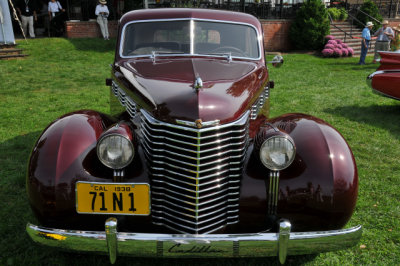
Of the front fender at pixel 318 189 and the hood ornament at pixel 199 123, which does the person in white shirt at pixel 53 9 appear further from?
the front fender at pixel 318 189

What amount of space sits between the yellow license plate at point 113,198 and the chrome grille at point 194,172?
0.14 m

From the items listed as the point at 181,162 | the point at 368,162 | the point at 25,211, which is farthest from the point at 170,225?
the point at 368,162

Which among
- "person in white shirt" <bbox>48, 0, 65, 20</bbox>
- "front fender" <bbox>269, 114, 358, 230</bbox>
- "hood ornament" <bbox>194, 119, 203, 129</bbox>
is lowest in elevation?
"front fender" <bbox>269, 114, 358, 230</bbox>

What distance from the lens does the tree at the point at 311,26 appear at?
16578 millimetres

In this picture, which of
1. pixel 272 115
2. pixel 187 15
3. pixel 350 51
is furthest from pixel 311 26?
pixel 187 15

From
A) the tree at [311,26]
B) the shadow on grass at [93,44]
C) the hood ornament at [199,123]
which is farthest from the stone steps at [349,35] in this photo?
the hood ornament at [199,123]

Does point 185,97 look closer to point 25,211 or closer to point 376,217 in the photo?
point 25,211

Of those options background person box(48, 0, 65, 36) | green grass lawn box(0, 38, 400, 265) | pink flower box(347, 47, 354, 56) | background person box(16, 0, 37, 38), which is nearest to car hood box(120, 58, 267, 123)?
green grass lawn box(0, 38, 400, 265)

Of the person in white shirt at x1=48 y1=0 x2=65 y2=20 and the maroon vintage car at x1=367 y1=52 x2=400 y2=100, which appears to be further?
the person in white shirt at x1=48 y1=0 x2=65 y2=20

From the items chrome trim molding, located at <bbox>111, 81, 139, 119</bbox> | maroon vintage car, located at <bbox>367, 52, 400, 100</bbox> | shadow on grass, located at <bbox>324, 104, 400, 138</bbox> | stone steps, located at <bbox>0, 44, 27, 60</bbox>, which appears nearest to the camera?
chrome trim molding, located at <bbox>111, 81, 139, 119</bbox>

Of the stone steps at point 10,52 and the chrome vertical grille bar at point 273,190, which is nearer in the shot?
the chrome vertical grille bar at point 273,190

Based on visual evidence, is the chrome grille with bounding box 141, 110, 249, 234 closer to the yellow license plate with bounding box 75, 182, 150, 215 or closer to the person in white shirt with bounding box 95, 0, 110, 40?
the yellow license plate with bounding box 75, 182, 150, 215

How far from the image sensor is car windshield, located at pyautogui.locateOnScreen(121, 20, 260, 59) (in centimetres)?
387

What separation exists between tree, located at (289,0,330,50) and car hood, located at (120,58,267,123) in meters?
14.1
